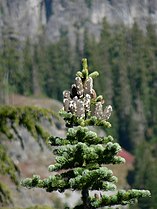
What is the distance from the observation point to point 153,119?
81750 millimetres

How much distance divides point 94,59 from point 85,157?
8159cm

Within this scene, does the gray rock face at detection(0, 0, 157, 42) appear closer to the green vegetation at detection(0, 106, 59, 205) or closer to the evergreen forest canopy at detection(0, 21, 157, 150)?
the evergreen forest canopy at detection(0, 21, 157, 150)

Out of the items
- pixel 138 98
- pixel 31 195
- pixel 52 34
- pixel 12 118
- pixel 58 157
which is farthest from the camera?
pixel 52 34

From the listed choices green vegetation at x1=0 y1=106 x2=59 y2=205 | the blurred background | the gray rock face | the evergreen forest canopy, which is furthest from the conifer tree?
the gray rock face

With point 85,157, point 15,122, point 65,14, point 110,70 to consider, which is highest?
point 65,14

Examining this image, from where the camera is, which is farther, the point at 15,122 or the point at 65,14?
the point at 65,14

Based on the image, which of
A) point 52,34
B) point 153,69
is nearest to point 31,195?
point 153,69

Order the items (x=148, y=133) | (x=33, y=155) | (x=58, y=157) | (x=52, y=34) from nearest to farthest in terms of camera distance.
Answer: (x=58, y=157) < (x=33, y=155) < (x=148, y=133) < (x=52, y=34)

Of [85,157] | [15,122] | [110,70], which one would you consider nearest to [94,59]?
[110,70]

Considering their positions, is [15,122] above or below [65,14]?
below

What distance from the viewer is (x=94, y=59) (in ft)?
288

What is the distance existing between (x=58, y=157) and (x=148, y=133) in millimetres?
74004

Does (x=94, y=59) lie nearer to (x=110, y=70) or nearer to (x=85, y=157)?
(x=110, y=70)

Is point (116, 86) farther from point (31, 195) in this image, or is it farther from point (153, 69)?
point (31, 195)
